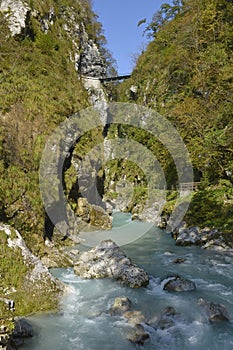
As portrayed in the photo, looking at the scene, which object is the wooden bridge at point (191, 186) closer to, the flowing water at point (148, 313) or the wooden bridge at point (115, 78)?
the flowing water at point (148, 313)

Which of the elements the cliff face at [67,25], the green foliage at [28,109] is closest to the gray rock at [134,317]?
the green foliage at [28,109]

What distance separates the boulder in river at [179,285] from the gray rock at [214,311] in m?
0.89

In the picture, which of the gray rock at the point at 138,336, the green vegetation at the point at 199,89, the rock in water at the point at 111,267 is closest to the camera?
the gray rock at the point at 138,336

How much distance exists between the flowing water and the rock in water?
240mm

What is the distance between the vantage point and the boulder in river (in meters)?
7.16

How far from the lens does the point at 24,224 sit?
869cm

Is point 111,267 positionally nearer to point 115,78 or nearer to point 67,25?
point 67,25

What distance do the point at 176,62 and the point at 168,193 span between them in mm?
14898

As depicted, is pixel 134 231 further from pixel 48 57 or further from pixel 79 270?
pixel 48 57

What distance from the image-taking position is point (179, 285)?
7258 mm

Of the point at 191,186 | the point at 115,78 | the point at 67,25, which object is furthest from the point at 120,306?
the point at 115,78

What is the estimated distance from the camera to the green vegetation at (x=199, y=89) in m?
9.59

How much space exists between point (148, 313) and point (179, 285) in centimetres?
167

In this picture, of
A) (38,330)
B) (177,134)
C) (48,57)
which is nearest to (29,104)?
(48,57)
